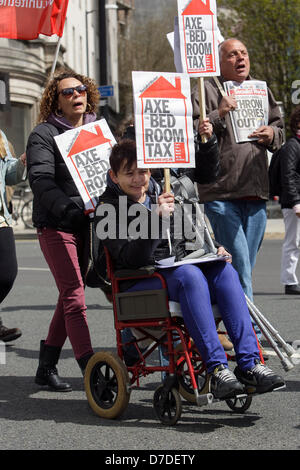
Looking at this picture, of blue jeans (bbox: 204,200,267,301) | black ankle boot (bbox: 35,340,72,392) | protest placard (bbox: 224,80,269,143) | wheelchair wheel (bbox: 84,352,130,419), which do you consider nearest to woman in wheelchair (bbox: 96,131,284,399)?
Result: wheelchair wheel (bbox: 84,352,130,419)

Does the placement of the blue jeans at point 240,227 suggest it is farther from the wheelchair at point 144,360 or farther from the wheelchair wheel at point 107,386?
the wheelchair wheel at point 107,386

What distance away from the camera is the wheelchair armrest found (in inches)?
199

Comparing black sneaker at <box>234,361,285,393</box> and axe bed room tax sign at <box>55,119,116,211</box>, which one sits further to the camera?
axe bed room tax sign at <box>55,119,116,211</box>

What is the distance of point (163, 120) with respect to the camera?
16.9ft

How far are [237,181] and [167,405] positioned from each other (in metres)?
2.25

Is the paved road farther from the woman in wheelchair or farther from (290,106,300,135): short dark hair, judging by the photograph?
(290,106,300,135): short dark hair

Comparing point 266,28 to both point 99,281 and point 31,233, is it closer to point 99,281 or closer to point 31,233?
point 31,233

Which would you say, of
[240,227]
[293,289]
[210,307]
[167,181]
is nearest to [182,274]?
[210,307]

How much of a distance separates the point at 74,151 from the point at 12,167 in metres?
1.32

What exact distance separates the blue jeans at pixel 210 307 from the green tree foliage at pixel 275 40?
25.4 meters

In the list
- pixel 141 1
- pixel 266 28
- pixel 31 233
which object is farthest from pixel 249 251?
pixel 141 1

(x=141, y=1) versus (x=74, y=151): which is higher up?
(x=141, y=1)

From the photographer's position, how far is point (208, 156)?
221 inches

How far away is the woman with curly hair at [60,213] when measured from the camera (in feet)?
19.0
